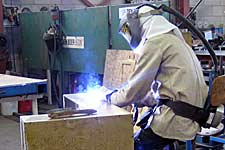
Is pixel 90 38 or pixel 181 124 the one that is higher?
pixel 90 38

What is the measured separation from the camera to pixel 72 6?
20.9ft

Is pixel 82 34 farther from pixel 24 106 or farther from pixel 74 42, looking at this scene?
pixel 24 106

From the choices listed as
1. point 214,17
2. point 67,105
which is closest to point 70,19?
point 67,105

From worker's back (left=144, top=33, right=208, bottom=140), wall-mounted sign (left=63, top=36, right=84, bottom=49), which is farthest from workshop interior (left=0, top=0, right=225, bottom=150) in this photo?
worker's back (left=144, top=33, right=208, bottom=140)

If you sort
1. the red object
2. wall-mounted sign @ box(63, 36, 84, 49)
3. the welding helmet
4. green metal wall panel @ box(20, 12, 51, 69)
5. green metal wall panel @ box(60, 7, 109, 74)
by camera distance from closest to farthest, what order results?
1. the welding helmet
2. green metal wall panel @ box(60, 7, 109, 74)
3. wall-mounted sign @ box(63, 36, 84, 49)
4. the red object
5. green metal wall panel @ box(20, 12, 51, 69)

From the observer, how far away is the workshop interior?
148 centimetres

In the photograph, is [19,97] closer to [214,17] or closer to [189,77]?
[189,77]

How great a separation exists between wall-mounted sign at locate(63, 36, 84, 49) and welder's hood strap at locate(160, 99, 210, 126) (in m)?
3.00

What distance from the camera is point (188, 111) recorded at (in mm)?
1863

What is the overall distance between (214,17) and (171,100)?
600 cm

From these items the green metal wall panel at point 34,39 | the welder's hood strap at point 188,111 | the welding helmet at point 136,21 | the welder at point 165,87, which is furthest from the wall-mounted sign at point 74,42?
the welder's hood strap at point 188,111

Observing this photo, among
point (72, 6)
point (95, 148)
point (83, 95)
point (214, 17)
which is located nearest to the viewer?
point (95, 148)

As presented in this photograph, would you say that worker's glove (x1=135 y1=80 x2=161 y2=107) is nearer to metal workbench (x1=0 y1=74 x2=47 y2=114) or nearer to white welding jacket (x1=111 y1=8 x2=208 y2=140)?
white welding jacket (x1=111 y1=8 x2=208 y2=140)

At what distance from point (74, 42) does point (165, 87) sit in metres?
3.18
